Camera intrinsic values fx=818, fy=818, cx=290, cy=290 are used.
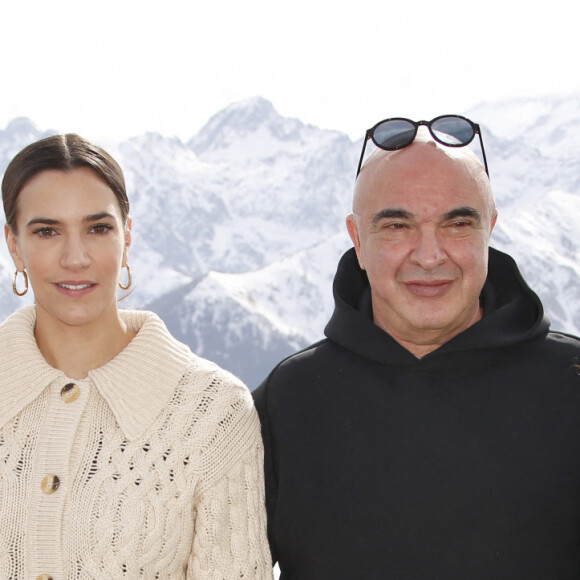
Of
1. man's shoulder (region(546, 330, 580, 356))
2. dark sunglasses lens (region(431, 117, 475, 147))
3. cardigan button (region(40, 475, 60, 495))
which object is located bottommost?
cardigan button (region(40, 475, 60, 495))

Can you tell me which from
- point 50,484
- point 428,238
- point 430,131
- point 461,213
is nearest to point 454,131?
point 430,131

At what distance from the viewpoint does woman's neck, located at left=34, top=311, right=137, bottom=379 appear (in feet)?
14.0

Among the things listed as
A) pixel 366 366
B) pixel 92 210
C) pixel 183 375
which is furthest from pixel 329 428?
pixel 92 210

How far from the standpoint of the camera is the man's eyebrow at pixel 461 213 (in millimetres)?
4254

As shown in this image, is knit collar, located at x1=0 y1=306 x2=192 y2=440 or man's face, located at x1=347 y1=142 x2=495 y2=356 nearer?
knit collar, located at x1=0 y1=306 x2=192 y2=440

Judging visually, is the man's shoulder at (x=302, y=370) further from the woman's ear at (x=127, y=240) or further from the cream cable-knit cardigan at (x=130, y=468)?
the woman's ear at (x=127, y=240)

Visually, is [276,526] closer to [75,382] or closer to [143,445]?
[143,445]

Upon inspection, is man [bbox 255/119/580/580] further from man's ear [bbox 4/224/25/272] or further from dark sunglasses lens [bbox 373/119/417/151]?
man's ear [bbox 4/224/25/272]

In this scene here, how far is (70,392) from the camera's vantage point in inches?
161

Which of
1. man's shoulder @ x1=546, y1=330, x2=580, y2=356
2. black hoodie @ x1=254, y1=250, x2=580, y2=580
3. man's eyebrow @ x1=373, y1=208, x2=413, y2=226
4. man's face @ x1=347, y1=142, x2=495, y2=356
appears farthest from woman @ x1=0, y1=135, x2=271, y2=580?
man's shoulder @ x1=546, y1=330, x2=580, y2=356

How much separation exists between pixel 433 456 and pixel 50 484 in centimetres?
188

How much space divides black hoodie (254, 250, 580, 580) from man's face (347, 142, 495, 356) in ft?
0.62

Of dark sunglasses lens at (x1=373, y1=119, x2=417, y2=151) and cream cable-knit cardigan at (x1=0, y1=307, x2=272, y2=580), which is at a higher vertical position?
dark sunglasses lens at (x1=373, y1=119, x2=417, y2=151)

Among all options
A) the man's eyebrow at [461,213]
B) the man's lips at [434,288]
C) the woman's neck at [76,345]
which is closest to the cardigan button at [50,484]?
the woman's neck at [76,345]
